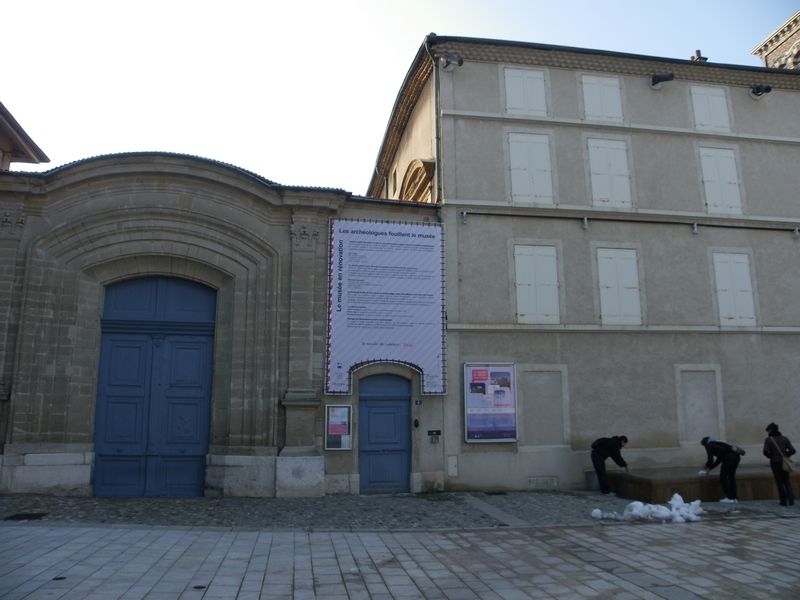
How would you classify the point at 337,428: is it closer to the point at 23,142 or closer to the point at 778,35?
the point at 23,142

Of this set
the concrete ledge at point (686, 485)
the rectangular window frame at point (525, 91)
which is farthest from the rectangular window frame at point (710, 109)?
the concrete ledge at point (686, 485)

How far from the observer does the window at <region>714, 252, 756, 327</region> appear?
1380 cm

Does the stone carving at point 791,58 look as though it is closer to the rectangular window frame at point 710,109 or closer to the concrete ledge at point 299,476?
the rectangular window frame at point 710,109

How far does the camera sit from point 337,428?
11703 mm

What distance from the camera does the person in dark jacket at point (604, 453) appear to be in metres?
11.8

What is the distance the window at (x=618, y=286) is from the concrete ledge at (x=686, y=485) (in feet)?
10.6

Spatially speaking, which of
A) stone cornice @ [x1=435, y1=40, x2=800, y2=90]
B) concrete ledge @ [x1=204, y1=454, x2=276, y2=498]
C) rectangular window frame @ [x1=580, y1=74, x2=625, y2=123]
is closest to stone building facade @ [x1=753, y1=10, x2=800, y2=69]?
stone cornice @ [x1=435, y1=40, x2=800, y2=90]

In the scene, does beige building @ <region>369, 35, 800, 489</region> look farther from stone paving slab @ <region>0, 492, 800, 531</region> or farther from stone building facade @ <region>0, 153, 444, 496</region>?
stone building facade @ <region>0, 153, 444, 496</region>

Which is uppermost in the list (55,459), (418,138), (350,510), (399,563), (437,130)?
(418,138)

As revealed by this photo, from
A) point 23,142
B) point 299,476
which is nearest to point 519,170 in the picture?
point 299,476

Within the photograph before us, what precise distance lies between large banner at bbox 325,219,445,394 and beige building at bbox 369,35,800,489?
465 mm

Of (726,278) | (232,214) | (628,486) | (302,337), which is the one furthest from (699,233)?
(232,214)

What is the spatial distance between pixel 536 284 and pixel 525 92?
4430mm

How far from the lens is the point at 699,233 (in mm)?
14039
